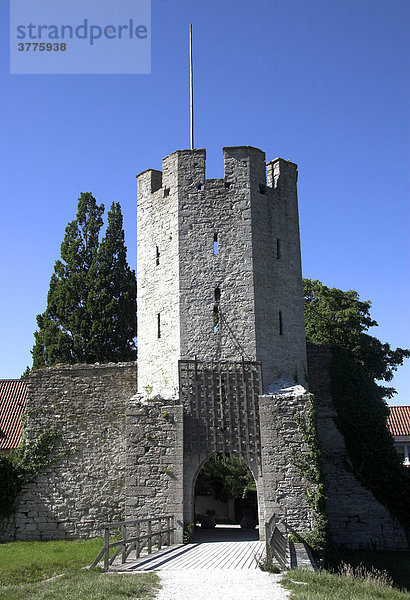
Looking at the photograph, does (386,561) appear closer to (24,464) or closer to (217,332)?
(217,332)

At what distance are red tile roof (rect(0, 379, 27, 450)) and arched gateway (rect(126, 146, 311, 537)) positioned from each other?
7.00m

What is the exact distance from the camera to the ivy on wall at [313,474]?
13.8m

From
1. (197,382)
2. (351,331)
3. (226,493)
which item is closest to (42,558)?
(197,382)

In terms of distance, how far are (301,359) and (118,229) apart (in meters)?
13.6

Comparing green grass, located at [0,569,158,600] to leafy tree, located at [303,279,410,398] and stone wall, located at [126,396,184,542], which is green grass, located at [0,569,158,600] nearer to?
stone wall, located at [126,396,184,542]

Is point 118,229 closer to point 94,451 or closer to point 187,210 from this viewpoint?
point 187,210

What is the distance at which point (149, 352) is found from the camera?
17.7m

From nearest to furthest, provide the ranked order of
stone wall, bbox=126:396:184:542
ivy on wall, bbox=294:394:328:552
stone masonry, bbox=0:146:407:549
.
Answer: ivy on wall, bbox=294:394:328:552 → stone wall, bbox=126:396:184:542 → stone masonry, bbox=0:146:407:549

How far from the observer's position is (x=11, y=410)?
2306 cm

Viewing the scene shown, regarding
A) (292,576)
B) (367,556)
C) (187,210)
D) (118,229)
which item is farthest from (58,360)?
(292,576)

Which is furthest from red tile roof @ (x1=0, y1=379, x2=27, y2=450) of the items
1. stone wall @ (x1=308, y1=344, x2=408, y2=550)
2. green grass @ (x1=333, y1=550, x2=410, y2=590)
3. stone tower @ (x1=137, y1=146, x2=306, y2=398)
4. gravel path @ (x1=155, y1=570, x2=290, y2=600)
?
gravel path @ (x1=155, y1=570, x2=290, y2=600)

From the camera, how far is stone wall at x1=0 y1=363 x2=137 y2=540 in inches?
656

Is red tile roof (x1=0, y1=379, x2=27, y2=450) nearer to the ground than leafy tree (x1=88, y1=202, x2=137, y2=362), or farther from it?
nearer to the ground

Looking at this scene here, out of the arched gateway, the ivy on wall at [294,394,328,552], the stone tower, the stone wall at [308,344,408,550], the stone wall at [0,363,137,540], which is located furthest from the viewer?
the stone tower
